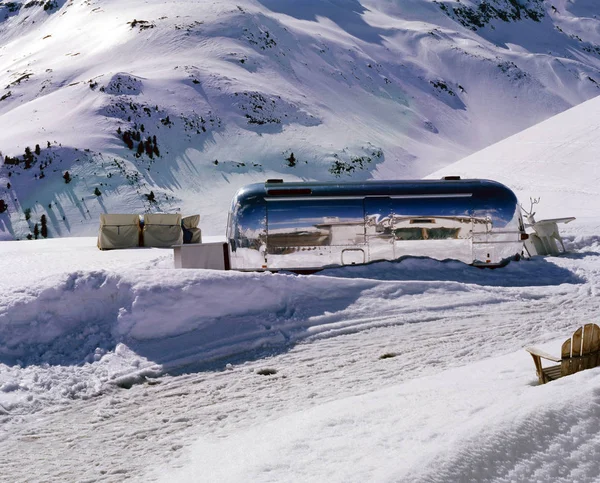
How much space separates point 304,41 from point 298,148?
31700mm

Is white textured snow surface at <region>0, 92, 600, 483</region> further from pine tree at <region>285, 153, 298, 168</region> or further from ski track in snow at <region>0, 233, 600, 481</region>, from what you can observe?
pine tree at <region>285, 153, 298, 168</region>

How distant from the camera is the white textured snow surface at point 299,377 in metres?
5.09

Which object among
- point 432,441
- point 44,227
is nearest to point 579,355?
point 432,441

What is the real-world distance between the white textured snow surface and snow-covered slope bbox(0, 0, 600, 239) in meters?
31.3

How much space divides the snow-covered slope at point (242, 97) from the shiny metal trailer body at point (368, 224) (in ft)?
93.9

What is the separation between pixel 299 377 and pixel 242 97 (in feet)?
196

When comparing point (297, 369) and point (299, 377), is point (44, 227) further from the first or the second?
point (299, 377)

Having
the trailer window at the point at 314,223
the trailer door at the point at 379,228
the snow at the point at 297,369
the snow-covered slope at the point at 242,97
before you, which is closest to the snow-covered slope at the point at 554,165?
the snow at the point at 297,369

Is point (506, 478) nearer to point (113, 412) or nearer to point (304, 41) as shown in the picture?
point (113, 412)

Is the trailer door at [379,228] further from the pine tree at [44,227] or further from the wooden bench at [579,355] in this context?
the pine tree at [44,227]

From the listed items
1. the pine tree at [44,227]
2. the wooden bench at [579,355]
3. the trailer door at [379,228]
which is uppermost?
the pine tree at [44,227]

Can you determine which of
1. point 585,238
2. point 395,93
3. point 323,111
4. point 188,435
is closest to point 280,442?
point 188,435

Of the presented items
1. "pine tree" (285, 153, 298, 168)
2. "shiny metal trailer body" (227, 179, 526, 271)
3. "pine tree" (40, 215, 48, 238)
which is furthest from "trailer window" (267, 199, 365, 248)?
"pine tree" (285, 153, 298, 168)

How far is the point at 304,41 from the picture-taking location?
85.6 meters
